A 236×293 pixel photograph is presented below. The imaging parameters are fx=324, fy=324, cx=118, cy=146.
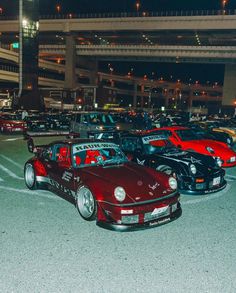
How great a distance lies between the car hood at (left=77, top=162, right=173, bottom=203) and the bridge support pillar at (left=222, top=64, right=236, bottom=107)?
62605 mm

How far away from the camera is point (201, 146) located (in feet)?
36.1

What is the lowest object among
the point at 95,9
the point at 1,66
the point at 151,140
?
the point at 151,140

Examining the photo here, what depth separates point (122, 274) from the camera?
14.1 feet

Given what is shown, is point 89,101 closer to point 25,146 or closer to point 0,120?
point 0,120

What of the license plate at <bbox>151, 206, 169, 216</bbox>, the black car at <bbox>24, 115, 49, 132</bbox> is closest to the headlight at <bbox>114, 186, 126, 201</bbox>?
the license plate at <bbox>151, 206, 169, 216</bbox>

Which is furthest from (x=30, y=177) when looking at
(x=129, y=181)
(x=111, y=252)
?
(x=111, y=252)

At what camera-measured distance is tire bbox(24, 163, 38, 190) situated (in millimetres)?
7974

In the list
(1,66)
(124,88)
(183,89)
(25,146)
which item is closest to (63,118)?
(25,146)

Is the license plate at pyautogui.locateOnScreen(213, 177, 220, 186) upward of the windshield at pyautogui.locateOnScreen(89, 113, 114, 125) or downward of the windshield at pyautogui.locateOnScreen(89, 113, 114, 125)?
downward

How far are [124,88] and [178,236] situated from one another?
121 metres

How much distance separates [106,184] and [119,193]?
0.37m

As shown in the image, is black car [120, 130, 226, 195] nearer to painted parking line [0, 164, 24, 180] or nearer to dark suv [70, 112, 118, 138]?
painted parking line [0, 164, 24, 180]

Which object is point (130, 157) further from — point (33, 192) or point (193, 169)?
point (33, 192)

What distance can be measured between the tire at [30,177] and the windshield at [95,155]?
1624 mm
